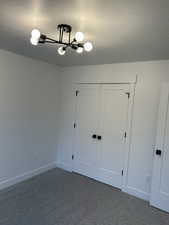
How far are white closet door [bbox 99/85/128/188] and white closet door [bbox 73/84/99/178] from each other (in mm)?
167

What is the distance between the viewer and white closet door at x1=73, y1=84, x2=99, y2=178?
3.89 m

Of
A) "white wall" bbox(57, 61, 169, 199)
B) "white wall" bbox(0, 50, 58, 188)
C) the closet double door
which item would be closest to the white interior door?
"white wall" bbox(57, 61, 169, 199)

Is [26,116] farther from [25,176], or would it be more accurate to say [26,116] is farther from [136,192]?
[136,192]

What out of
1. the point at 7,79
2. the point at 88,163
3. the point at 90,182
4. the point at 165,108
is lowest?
the point at 90,182

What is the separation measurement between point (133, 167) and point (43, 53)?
2.67 m

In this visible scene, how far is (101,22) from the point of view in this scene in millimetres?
1774

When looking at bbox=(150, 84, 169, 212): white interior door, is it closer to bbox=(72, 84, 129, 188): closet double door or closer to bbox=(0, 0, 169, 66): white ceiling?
bbox=(72, 84, 129, 188): closet double door

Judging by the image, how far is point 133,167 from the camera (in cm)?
337

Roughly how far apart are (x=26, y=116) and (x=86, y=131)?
1.34 metres

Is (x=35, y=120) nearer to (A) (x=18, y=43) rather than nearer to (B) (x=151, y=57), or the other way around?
(A) (x=18, y=43)

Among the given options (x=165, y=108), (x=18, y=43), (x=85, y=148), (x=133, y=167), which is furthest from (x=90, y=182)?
(x=18, y=43)

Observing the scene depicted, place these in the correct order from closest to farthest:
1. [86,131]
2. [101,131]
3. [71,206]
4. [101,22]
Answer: [101,22], [71,206], [101,131], [86,131]

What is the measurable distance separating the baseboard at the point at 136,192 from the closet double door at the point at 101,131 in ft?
0.57

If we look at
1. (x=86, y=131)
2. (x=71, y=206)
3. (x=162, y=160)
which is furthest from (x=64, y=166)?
(x=162, y=160)
